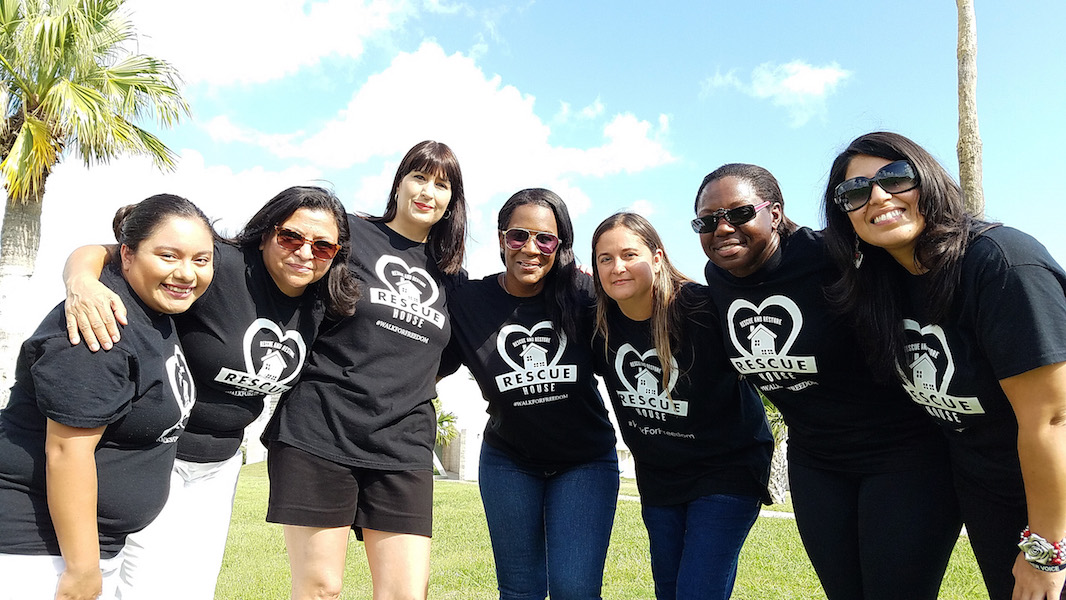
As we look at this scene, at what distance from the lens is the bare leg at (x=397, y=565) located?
3688 millimetres

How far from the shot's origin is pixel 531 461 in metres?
4.02

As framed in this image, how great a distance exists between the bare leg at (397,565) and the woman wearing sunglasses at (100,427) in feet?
3.73

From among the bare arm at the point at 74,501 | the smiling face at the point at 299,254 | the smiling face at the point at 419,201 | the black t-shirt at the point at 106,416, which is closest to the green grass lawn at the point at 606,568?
the smiling face at the point at 419,201

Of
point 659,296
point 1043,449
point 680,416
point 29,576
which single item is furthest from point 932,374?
point 29,576

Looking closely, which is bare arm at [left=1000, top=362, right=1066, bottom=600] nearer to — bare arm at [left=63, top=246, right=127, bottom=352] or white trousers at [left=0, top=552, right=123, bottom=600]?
bare arm at [left=63, top=246, right=127, bottom=352]

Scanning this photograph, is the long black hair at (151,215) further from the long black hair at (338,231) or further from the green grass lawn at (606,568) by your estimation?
the green grass lawn at (606,568)

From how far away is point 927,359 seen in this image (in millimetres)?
2939

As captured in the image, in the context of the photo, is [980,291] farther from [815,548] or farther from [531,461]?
[531,461]

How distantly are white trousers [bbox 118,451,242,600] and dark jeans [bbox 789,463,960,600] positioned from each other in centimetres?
287

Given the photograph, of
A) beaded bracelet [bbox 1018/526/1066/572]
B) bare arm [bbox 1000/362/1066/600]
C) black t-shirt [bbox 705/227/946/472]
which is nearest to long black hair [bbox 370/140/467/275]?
black t-shirt [bbox 705/227/946/472]

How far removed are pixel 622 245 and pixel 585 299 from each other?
512 millimetres

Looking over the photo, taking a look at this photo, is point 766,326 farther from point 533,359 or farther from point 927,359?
point 533,359

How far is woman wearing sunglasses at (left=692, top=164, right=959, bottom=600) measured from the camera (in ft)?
10.2

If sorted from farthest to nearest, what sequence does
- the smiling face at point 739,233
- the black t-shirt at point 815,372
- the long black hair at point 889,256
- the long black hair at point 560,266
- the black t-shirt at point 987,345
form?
1. the long black hair at point 560,266
2. the smiling face at point 739,233
3. the black t-shirt at point 815,372
4. the long black hair at point 889,256
5. the black t-shirt at point 987,345
